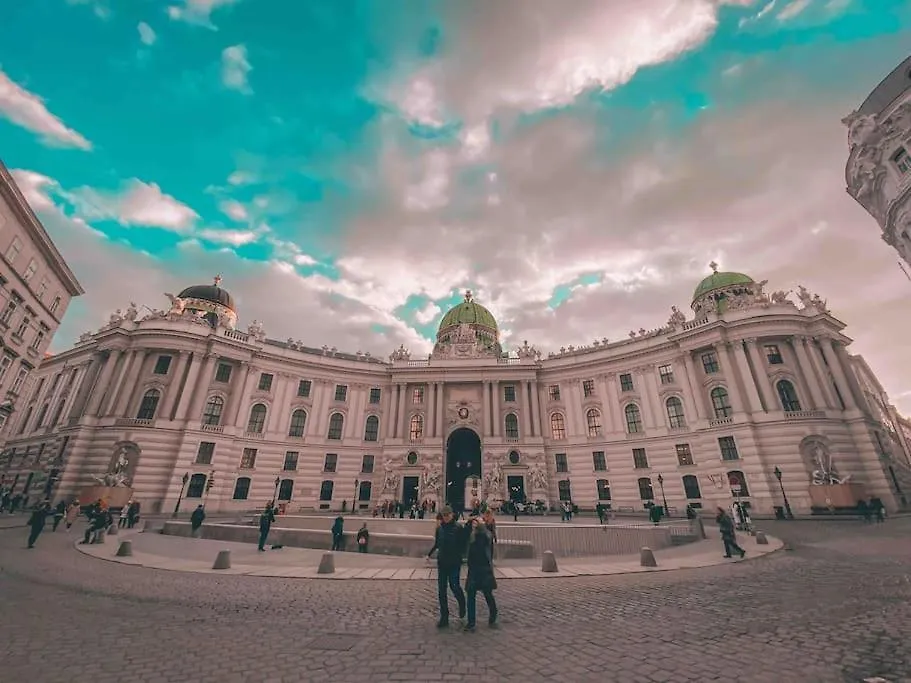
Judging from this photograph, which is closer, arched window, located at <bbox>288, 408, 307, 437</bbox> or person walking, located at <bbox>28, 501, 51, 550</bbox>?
person walking, located at <bbox>28, 501, 51, 550</bbox>

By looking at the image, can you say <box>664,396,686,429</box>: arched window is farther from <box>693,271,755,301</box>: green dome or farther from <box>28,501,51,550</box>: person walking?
<box>28,501,51,550</box>: person walking


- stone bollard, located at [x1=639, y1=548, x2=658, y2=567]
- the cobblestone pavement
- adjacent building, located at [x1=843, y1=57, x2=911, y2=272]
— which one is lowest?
the cobblestone pavement

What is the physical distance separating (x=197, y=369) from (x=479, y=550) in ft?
132

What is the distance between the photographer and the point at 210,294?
48438 mm

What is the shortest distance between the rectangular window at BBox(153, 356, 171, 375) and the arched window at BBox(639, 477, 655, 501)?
47867 mm

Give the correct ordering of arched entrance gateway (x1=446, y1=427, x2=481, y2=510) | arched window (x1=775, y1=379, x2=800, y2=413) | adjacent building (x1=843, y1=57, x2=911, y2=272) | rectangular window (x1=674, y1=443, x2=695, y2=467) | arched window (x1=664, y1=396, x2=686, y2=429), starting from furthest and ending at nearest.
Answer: arched entrance gateway (x1=446, y1=427, x2=481, y2=510), arched window (x1=664, y1=396, x2=686, y2=429), rectangular window (x1=674, y1=443, x2=695, y2=467), arched window (x1=775, y1=379, x2=800, y2=413), adjacent building (x1=843, y1=57, x2=911, y2=272)

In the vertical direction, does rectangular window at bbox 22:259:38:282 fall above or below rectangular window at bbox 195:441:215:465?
above

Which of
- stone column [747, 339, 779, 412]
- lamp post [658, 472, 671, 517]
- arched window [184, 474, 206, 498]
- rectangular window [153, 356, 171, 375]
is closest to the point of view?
stone column [747, 339, 779, 412]

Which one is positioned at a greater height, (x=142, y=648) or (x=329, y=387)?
(x=329, y=387)

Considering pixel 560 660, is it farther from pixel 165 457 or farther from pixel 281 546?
pixel 165 457

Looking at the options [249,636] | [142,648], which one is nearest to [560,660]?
[249,636]

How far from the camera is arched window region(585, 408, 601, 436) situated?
138 ft

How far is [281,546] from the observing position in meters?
18.2

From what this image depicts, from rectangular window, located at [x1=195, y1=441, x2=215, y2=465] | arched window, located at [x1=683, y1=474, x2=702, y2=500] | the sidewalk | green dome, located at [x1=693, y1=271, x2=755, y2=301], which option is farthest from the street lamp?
rectangular window, located at [x1=195, y1=441, x2=215, y2=465]
